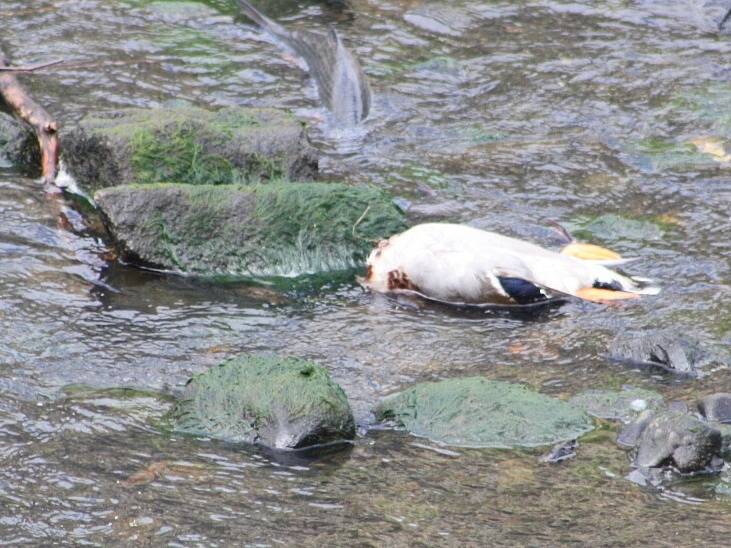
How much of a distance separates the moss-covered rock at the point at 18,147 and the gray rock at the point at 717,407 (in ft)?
12.8

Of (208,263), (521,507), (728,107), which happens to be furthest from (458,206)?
(521,507)

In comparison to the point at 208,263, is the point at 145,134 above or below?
above

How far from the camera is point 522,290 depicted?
17.2 ft

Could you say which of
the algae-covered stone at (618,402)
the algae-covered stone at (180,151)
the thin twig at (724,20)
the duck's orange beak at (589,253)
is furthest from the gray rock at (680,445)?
the thin twig at (724,20)

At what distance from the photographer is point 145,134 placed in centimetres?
609

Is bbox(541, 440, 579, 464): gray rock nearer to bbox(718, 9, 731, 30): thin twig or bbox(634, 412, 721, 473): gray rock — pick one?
bbox(634, 412, 721, 473): gray rock

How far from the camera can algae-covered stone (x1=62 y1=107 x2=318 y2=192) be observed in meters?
6.05

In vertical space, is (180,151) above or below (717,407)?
above

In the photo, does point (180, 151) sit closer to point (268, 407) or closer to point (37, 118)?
point (37, 118)

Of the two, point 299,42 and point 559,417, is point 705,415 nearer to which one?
point 559,417

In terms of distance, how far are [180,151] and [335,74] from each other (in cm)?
188

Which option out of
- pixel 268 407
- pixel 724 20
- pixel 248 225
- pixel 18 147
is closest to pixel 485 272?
pixel 248 225

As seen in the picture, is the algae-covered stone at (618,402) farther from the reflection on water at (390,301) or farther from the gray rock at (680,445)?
the gray rock at (680,445)

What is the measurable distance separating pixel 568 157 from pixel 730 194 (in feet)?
3.07
